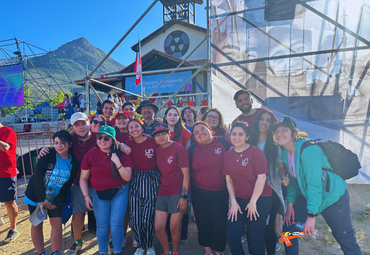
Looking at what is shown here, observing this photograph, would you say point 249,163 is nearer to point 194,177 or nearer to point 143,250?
point 194,177

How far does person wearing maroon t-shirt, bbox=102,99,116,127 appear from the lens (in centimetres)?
377

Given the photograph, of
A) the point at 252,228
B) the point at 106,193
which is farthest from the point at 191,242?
the point at 106,193

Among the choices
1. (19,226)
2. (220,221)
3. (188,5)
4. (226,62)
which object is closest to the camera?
(220,221)

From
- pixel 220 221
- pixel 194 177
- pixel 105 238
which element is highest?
pixel 194 177

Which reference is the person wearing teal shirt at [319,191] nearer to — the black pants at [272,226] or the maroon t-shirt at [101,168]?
the black pants at [272,226]

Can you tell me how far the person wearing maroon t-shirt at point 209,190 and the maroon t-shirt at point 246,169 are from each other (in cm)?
22

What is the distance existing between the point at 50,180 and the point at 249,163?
2.47 m

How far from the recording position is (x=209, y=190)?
8.54ft

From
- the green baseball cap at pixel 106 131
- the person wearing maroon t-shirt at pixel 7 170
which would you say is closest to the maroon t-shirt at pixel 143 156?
the green baseball cap at pixel 106 131

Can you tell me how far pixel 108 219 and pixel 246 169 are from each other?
1.89m

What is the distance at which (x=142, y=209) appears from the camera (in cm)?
279

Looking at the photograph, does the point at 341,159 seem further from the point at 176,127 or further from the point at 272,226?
the point at 176,127

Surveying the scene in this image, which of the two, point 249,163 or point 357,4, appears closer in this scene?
point 249,163

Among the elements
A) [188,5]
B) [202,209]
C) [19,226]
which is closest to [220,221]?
[202,209]
